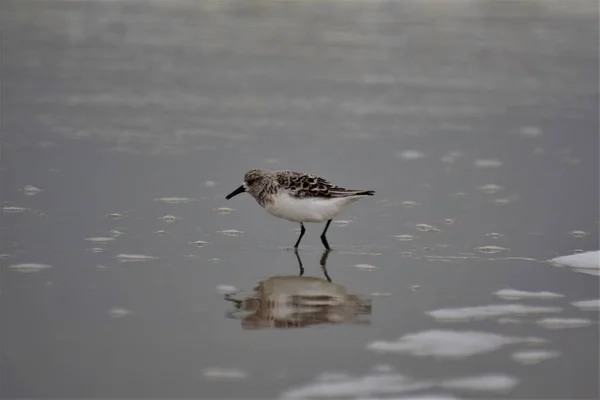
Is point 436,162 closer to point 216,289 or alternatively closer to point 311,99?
point 311,99

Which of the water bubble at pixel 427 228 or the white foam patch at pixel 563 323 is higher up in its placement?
the water bubble at pixel 427 228

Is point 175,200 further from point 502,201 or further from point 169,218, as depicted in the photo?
point 502,201

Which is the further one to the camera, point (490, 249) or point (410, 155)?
point (410, 155)

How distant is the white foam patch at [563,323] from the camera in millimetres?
4723

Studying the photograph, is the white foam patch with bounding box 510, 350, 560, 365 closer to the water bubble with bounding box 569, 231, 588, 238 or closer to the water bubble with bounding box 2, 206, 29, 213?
the water bubble with bounding box 569, 231, 588, 238

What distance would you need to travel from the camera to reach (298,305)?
504cm

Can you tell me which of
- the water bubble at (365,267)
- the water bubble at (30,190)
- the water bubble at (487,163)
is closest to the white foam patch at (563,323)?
the water bubble at (365,267)

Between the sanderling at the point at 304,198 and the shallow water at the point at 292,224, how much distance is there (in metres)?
0.22

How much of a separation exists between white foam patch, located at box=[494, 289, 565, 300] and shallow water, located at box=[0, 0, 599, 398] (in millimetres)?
20

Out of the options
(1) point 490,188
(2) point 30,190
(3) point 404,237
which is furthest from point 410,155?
(2) point 30,190

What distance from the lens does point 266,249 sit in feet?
20.4

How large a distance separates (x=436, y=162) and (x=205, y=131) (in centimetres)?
206

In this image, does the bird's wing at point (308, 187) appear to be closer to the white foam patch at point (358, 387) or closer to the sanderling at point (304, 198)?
the sanderling at point (304, 198)

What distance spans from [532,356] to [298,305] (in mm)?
1185
